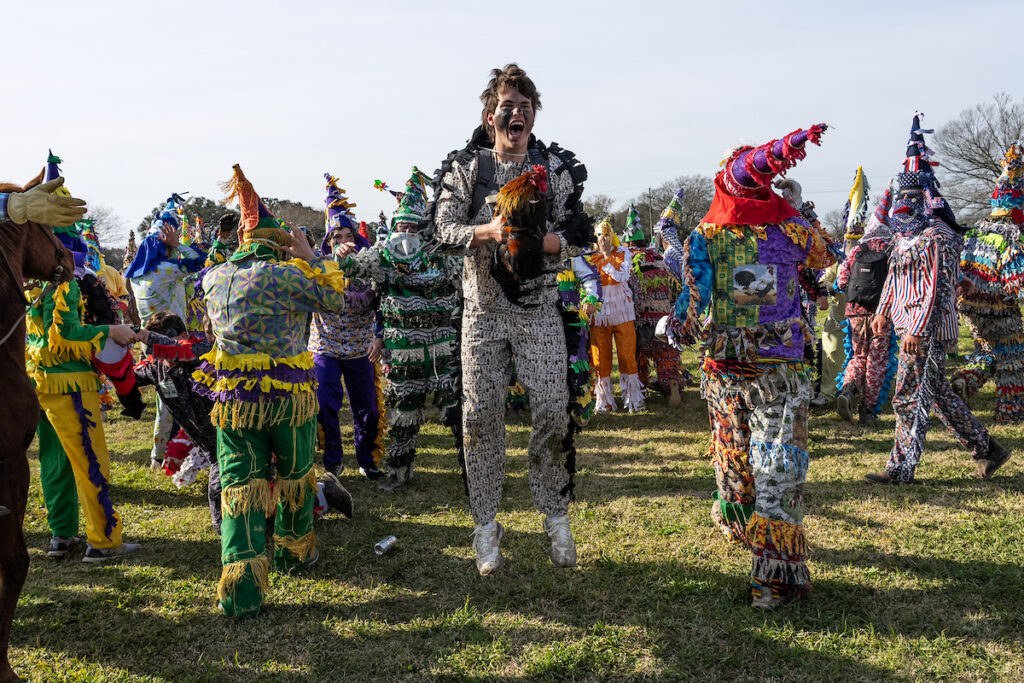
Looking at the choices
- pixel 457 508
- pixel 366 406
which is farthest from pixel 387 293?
pixel 457 508

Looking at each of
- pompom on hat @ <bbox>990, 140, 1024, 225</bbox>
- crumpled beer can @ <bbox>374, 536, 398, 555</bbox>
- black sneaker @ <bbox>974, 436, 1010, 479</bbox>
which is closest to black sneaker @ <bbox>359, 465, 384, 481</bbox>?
crumpled beer can @ <bbox>374, 536, 398, 555</bbox>

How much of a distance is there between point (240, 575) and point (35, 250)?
1935 mm

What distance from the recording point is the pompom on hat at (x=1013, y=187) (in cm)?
716

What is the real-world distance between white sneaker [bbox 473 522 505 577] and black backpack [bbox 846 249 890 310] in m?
5.28

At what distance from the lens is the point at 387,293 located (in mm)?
5977

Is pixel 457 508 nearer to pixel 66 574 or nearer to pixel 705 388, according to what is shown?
pixel 705 388

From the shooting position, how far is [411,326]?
19.6 feet

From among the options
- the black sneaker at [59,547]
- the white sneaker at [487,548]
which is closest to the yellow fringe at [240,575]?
the white sneaker at [487,548]

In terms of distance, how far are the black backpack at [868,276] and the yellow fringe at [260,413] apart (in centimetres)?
603

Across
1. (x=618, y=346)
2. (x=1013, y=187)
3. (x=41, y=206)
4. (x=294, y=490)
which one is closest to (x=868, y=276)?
(x=1013, y=187)

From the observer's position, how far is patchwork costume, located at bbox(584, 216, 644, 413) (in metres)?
8.88

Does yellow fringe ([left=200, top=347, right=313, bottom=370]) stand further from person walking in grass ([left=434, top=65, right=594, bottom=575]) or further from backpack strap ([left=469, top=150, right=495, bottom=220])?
backpack strap ([left=469, top=150, right=495, bottom=220])

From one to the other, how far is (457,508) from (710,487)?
2.07 meters

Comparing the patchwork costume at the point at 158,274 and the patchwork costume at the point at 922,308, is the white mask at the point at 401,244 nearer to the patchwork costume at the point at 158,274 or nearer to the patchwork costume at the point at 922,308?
the patchwork costume at the point at 158,274
